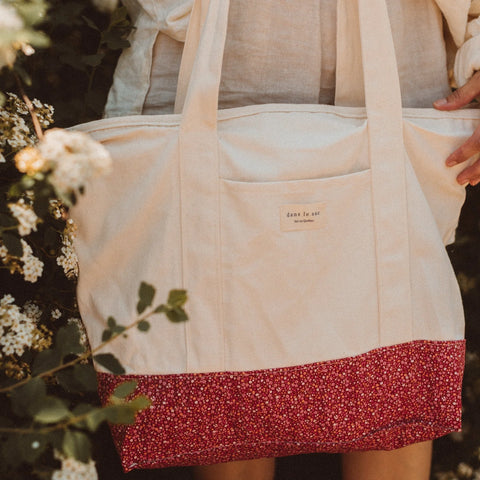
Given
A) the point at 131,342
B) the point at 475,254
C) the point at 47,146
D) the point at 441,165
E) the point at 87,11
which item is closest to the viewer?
the point at 47,146

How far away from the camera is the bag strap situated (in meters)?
1.02

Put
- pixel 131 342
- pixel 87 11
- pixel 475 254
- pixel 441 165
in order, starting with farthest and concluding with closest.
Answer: pixel 475 254, pixel 87 11, pixel 441 165, pixel 131 342

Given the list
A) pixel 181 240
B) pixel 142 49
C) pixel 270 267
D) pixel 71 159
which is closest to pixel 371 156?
pixel 270 267

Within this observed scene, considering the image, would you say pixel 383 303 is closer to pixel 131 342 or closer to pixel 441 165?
pixel 441 165

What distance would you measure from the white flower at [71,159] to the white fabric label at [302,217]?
404mm

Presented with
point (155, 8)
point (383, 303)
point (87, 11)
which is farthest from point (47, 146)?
point (87, 11)

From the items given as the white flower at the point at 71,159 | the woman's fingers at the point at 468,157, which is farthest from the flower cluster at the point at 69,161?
the woman's fingers at the point at 468,157

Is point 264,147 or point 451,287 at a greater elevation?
point 264,147

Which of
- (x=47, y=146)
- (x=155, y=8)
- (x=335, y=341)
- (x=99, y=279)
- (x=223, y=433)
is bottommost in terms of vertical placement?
(x=223, y=433)

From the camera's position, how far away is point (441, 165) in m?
1.14

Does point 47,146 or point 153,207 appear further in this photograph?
point 153,207

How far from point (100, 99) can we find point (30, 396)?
772mm

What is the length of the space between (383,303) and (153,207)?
450mm

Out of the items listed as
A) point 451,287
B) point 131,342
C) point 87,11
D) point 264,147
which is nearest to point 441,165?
point 451,287
